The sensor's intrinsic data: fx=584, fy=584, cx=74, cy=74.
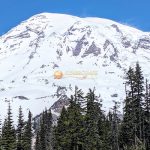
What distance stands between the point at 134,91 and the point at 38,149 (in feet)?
188

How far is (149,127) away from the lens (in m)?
81.2

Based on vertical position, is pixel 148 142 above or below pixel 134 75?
below

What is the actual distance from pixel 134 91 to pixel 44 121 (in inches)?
2096

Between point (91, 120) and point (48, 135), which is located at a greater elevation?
point (48, 135)

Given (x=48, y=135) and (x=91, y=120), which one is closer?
(x=91, y=120)

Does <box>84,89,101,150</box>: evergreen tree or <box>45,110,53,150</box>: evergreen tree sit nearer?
<box>84,89,101,150</box>: evergreen tree

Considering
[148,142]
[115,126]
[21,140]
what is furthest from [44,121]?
[148,142]

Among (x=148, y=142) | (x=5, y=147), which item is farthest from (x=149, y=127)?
(x=5, y=147)

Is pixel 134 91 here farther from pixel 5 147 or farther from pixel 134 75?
pixel 5 147

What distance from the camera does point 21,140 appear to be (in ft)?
292

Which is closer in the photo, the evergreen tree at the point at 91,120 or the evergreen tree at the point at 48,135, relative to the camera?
the evergreen tree at the point at 91,120

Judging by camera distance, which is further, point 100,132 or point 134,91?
point 100,132

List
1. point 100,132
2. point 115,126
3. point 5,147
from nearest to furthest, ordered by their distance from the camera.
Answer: point 5,147 < point 100,132 < point 115,126

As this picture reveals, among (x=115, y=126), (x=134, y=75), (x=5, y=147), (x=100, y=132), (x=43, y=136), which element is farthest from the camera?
(x=43, y=136)
